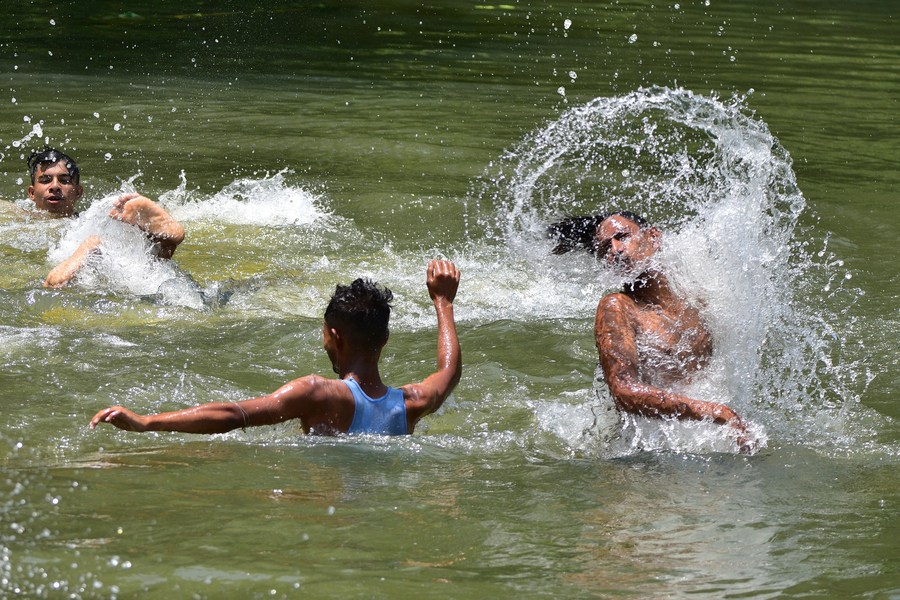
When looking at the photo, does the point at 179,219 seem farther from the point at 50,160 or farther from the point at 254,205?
the point at 50,160

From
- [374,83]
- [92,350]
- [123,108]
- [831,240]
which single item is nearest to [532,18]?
[374,83]

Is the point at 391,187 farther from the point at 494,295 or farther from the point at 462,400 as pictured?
the point at 462,400

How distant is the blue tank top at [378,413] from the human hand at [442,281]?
477 millimetres

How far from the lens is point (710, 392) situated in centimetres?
600

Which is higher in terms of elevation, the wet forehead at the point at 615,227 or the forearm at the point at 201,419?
the wet forehead at the point at 615,227

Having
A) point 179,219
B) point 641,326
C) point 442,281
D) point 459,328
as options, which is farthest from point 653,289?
point 179,219

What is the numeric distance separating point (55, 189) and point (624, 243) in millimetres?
6081

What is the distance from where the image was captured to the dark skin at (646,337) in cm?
545

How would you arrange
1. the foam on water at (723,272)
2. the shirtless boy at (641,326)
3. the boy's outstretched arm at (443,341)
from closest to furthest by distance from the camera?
the shirtless boy at (641,326)
the boy's outstretched arm at (443,341)
the foam on water at (723,272)

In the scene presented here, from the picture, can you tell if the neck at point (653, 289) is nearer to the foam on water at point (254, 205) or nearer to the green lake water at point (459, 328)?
the green lake water at point (459, 328)

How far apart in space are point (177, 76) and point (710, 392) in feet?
43.4

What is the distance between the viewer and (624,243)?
19.5ft

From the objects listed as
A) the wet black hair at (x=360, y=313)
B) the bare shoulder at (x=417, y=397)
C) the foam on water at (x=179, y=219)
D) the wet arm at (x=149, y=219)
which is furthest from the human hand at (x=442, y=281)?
the wet arm at (x=149, y=219)

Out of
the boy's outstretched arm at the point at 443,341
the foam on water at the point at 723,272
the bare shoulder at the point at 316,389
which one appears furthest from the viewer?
the foam on water at the point at 723,272
